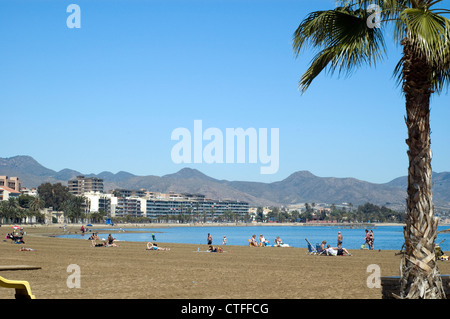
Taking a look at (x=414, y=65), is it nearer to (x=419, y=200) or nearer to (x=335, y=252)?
(x=419, y=200)

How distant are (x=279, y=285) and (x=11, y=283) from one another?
28.4ft

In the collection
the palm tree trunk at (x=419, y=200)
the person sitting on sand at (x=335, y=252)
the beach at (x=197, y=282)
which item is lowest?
the person sitting on sand at (x=335, y=252)

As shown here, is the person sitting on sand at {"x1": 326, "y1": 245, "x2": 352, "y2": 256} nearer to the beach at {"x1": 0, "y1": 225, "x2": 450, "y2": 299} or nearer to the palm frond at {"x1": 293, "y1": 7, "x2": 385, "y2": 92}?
the beach at {"x1": 0, "y1": 225, "x2": 450, "y2": 299}

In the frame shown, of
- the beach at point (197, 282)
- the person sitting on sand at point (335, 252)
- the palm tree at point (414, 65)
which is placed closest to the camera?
the palm tree at point (414, 65)

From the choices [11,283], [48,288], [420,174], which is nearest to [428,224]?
[420,174]

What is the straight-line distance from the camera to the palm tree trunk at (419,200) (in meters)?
9.55

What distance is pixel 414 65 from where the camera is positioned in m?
9.99

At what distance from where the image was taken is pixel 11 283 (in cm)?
818

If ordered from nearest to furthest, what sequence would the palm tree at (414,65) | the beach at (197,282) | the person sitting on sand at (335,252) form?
the palm tree at (414,65) < the beach at (197,282) < the person sitting on sand at (335,252)

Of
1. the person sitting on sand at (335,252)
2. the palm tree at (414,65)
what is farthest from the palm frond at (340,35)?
the person sitting on sand at (335,252)

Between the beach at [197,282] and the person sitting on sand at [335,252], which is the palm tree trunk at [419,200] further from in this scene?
the person sitting on sand at [335,252]

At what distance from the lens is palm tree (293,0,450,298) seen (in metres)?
9.54

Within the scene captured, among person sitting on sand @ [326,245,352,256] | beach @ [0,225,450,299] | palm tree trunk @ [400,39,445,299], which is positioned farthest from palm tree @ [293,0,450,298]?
person sitting on sand @ [326,245,352,256]
